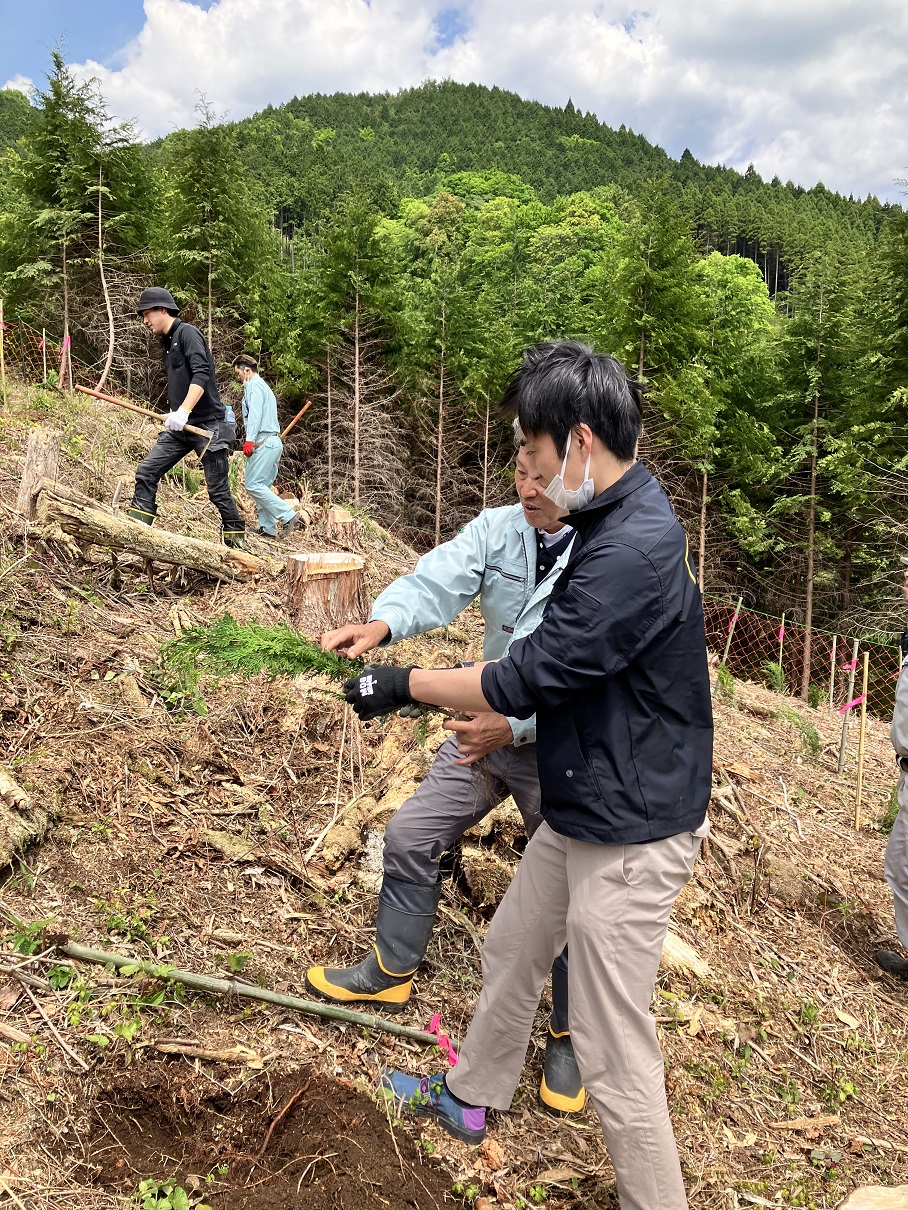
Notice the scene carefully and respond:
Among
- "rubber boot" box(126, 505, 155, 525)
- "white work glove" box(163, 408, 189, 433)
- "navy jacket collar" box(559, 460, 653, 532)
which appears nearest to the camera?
"navy jacket collar" box(559, 460, 653, 532)

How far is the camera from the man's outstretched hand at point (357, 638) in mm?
2316

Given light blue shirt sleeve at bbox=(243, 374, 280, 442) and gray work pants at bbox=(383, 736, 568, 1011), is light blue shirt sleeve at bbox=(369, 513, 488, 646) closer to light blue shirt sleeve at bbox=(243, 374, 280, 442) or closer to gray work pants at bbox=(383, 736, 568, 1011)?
gray work pants at bbox=(383, 736, 568, 1011)

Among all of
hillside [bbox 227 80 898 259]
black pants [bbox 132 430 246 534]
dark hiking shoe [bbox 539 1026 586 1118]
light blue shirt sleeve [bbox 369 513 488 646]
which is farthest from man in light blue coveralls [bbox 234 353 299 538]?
hillside [bbox 227 80 898 259]

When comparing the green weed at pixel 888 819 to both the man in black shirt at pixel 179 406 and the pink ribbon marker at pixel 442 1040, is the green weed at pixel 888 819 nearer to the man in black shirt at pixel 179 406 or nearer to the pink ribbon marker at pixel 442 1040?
the pink ribbon marker at pixel 442 1040

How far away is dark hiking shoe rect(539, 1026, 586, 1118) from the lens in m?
2.44

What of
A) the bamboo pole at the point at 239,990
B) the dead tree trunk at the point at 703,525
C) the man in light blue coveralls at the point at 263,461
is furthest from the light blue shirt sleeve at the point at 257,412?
the dead tree trunk at the point at 703,525

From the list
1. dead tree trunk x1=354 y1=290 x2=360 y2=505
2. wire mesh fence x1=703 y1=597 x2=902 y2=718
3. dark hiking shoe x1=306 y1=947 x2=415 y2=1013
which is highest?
dead tree trunk x1=354 y1=290 x2=360 y2=505

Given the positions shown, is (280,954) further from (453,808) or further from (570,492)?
(570,492)

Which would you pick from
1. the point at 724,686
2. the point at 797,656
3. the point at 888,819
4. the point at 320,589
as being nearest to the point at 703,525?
the point at 797,656

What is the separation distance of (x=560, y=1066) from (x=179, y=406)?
539 cm

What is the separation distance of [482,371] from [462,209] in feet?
134

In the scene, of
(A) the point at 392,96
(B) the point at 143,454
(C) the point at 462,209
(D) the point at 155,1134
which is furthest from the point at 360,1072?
(A) the point at 392,96

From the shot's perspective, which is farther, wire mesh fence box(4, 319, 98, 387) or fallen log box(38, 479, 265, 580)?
wire mesh fence box(4, 319, 98, 387)

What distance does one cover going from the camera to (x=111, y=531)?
460cm
